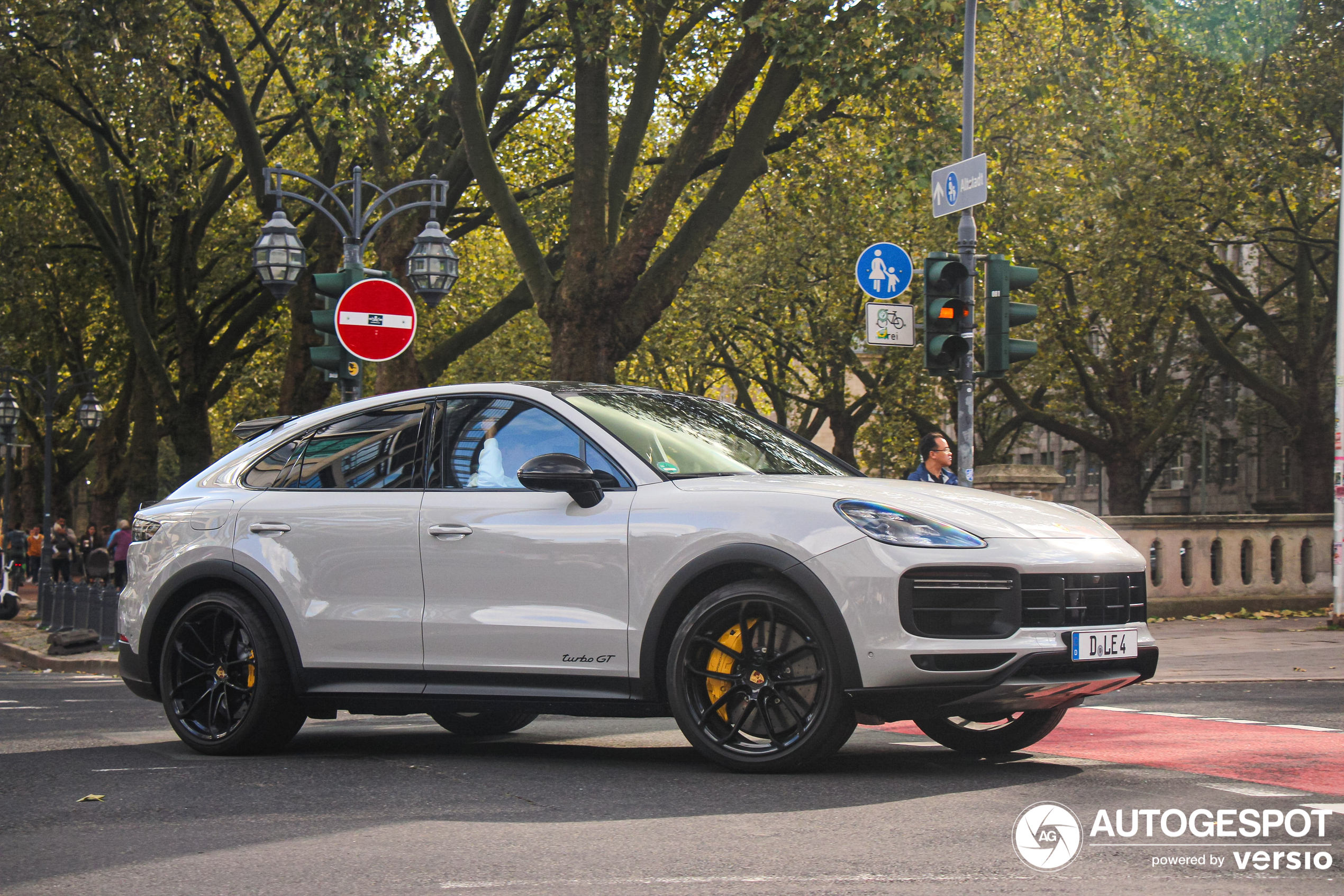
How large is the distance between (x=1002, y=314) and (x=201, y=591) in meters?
7.34

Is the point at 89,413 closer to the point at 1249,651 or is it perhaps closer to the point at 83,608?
the point at 83,608

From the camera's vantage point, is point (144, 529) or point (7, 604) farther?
point (7, 604)

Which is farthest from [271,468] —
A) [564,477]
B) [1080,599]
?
[1080,599]

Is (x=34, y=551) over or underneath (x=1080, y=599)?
underneath

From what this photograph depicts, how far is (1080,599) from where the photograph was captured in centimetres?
596

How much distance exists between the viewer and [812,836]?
4820 mm

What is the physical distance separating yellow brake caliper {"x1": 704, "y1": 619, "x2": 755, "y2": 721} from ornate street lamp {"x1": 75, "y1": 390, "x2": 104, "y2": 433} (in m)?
32.3

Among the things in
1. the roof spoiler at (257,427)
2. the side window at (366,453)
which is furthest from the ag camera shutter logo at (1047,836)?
the roof spoiler at (257,427)

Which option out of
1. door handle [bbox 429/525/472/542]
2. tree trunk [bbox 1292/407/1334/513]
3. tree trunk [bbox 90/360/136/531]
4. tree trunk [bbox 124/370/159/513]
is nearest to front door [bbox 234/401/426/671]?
door handle [bbox 429/525/472/542]

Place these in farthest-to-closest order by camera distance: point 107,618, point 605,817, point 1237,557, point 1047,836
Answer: point 1237,557, point 107,618, point 605,817, point 1047,836

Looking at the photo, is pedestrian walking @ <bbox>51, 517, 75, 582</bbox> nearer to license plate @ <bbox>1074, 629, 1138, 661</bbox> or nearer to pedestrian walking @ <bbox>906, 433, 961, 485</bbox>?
pedestrian walking @ <bbox>906, 433, 961, 485</bbox>

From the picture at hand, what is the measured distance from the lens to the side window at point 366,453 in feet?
23.6

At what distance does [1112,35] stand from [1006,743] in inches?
523

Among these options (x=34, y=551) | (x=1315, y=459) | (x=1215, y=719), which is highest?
(x=1315, y=459)
